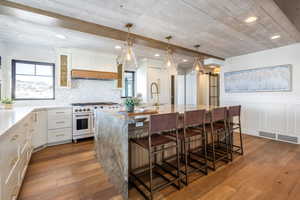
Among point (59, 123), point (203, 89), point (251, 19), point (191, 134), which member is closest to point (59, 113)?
point (59, 123)

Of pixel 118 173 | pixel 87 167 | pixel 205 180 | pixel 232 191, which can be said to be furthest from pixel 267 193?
pixel 87 167

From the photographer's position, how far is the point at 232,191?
1.76 meters

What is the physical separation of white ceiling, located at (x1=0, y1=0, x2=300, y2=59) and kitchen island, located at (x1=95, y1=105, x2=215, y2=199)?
1.51 meters

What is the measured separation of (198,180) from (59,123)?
3.29 meters

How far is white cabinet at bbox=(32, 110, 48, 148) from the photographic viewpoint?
2967 millimetres

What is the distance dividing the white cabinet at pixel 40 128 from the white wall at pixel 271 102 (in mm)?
5428

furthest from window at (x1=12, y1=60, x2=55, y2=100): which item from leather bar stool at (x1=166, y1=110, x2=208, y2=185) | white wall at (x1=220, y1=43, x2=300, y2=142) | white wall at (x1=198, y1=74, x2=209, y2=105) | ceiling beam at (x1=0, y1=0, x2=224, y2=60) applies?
white wall at (x1=220, y1=43, x2=300, y2=142)

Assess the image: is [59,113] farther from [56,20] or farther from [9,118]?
[56,20]

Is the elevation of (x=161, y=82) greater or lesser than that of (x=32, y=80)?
greater

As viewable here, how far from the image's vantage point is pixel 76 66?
3.77 m

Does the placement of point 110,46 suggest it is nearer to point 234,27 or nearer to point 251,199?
point 234,27

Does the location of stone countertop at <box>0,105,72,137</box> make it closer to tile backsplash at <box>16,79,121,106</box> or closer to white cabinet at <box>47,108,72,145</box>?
white cabinet at <box>47,108,72,145</box>

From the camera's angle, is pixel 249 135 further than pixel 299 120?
Yes

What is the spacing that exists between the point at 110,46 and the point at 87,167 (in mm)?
2833
